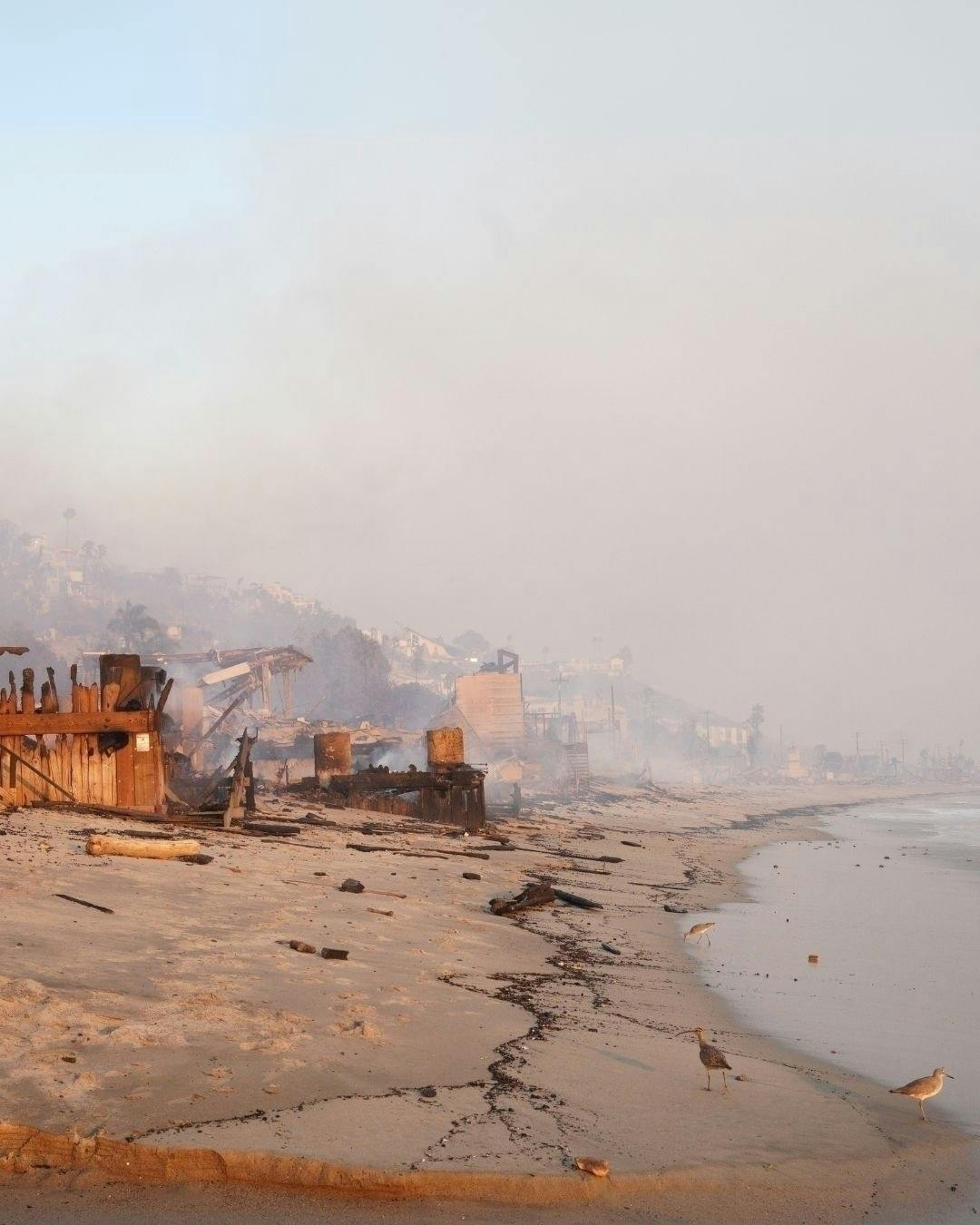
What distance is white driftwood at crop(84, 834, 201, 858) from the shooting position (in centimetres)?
1510

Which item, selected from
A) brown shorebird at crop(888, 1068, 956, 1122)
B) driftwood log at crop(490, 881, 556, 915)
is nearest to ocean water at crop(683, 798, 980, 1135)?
brown shorebird at crop(888, 1068, 956, 1122)

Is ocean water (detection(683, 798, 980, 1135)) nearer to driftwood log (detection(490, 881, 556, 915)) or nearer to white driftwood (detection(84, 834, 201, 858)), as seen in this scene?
driftwood log (detection(490, 881, 556, 915))

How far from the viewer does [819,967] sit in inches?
625

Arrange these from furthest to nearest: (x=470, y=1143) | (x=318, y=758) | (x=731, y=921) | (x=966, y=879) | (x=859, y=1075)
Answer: (x=318, y=758) < (x=966, y=879) < (x=731, y=921) < (x=859, y=1075) < (x=470, y=1143)

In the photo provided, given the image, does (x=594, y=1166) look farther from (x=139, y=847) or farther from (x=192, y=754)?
(x=192, y=754)

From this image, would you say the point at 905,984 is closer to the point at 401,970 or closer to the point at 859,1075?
the point at 859,1075

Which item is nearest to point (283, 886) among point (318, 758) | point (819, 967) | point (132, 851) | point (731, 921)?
point (132, 851)

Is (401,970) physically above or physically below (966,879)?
above

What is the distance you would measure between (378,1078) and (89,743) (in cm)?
1540

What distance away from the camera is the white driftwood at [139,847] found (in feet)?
49.5

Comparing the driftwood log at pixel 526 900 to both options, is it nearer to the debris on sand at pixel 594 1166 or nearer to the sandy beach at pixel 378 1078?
the sandy beach at pixel 378 1078

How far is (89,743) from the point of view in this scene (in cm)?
2162

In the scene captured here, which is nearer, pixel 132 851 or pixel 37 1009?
pixel 37 1009

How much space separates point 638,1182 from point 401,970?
17.0 ft
